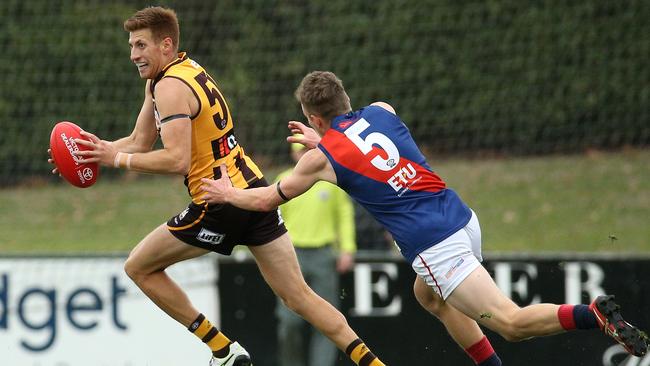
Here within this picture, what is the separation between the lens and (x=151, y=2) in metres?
13.2

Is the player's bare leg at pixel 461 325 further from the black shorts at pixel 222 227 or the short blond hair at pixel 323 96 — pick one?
the short blond hair at pixel 323 96

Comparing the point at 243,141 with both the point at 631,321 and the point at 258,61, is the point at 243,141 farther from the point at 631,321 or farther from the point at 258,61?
the point at 631,321

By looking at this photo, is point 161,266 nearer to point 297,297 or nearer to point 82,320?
point 297,297

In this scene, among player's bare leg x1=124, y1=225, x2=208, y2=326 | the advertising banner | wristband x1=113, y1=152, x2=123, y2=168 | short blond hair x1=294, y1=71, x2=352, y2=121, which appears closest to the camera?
short blond hair x1=294, y1=71, x2=352, y2=121

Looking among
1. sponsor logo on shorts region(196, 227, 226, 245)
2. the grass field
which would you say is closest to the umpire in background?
sponsor logo on shorts region(196, 227, 226, 245)

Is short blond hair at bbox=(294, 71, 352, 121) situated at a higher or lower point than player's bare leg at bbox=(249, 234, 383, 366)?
higher

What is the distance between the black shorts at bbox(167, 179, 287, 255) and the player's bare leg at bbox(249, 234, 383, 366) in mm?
90

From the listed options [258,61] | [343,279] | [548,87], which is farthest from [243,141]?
[343,279]

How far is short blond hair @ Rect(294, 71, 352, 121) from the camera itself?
6.13 metres

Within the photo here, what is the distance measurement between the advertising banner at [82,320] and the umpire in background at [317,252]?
2.07 ft

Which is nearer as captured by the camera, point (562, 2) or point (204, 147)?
point (204, 147)

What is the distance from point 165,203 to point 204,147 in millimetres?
8115

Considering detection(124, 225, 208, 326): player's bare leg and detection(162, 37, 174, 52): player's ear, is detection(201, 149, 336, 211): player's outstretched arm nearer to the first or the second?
detection(124, 225, 208, 326): player's bare leg

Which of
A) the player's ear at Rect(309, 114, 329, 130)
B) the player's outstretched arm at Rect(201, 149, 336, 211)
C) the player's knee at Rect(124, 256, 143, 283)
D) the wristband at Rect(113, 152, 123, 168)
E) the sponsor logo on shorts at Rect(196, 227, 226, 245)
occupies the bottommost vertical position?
the player's knee at Rect(124, 256, 143, 283)
